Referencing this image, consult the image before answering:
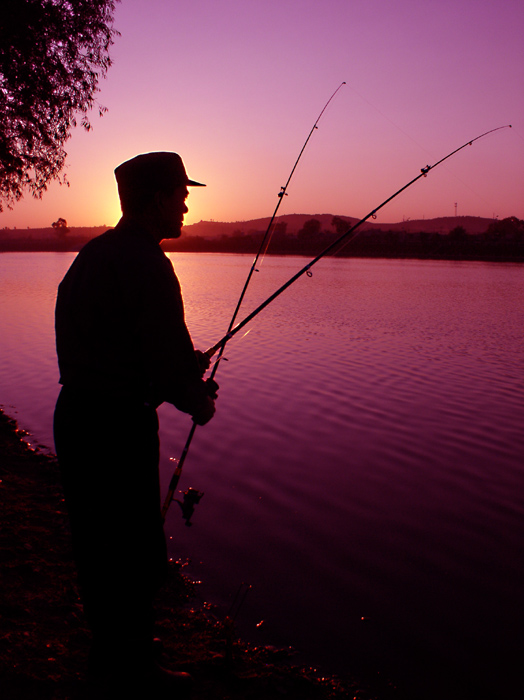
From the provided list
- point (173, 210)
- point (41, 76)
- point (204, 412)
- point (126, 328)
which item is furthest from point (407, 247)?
point (126, 328)

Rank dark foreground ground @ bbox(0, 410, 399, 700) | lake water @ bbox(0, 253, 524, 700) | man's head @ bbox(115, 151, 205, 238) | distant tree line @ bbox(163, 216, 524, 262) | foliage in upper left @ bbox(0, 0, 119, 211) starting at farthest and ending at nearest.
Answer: distant tree line @ bbox(163, 216, 524, 262), foliage in upper left @ bbox(0, 0, 119, 211), lake water @ bbox(0, 253, 524, 700), dark foreground ground @ bbox(0, 410, 399, 700), man's head @ bbox(115, 151, 205, 238)

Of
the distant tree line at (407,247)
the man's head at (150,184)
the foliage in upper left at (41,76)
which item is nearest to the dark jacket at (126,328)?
the man's head at (150,184)

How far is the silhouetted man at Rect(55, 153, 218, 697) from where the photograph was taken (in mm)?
2246

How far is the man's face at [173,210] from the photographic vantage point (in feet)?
8.29

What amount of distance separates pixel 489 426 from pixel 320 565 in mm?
4811

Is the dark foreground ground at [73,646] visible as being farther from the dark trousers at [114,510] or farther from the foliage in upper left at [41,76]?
the foliage in upper left at [41,76]

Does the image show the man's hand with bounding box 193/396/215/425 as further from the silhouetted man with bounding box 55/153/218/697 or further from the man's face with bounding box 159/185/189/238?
the man's face with bounding box 159/185/189/238

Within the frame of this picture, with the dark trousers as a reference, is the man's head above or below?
above

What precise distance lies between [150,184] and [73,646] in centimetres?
262

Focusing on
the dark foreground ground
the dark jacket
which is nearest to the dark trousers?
the dark jacket

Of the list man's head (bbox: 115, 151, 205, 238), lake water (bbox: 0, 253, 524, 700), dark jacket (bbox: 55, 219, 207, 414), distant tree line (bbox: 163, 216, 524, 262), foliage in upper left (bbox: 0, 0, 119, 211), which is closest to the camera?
dark jacket (bbox: 55, 219, 207, 414)

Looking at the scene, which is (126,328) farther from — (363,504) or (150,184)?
(363,504)

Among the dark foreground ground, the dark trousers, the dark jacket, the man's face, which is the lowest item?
the dark foreground ground

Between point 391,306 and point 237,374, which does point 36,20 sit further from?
point 391,306
